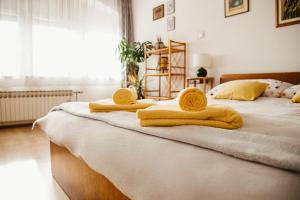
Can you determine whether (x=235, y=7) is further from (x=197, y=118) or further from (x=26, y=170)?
(x=26, y=170)

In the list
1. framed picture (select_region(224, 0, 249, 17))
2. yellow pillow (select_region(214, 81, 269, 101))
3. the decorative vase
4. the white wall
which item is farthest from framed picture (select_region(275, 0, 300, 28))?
the decorative vase

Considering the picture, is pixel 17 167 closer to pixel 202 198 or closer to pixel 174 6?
pixel 202 198

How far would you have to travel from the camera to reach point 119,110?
129 centimetres

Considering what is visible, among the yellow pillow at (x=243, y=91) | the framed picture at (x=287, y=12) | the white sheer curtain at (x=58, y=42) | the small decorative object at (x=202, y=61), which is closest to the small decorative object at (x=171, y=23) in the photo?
the small decorative object at (x=202, y=61)

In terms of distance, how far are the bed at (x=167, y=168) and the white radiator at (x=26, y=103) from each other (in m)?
2.86

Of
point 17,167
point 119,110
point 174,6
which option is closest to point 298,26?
point 174,6

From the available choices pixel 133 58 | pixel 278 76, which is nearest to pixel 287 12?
pixel 278 76

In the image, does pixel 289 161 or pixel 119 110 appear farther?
pixel 119 110

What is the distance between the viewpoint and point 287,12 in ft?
8.05

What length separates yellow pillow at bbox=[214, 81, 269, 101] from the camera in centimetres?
204

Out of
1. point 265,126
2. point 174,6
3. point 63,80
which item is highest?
point 174,6

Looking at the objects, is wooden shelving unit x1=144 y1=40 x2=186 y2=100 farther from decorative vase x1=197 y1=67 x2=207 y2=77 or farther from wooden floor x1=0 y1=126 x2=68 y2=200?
wooden floor x1=0 y1=126 x2=68 y2=200

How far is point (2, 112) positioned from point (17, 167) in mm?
1974

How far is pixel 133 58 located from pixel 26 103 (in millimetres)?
1961
